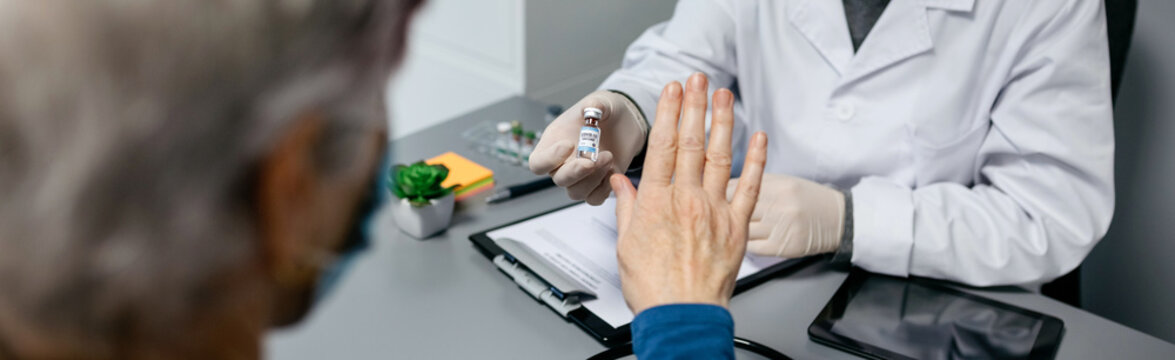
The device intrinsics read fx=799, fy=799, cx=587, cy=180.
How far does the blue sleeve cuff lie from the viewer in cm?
50

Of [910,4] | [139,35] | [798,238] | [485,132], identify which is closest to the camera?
[139,35]

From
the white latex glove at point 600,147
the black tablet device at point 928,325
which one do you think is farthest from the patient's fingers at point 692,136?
the black tablet device at point 928,325

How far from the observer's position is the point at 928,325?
75 cm

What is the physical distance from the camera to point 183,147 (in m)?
0.26

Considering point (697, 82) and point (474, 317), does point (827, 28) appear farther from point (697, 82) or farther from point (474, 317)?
point (474, 317)

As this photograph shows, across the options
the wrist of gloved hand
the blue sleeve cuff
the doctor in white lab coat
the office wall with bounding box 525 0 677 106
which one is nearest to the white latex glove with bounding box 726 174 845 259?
the doctor in white lab coat

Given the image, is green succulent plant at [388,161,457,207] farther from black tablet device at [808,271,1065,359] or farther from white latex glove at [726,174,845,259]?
black tablet device at [808,271,1065,359]

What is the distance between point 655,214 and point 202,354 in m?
0.34

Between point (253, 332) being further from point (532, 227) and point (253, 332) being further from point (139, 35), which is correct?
point (532, 227)

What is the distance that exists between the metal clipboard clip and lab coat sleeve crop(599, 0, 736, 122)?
33 cm

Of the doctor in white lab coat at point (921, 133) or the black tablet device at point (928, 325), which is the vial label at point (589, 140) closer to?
the doctor in white lab coat at point (921, 133)

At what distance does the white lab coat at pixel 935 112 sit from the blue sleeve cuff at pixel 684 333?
0.38 metres

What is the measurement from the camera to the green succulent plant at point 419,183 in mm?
858

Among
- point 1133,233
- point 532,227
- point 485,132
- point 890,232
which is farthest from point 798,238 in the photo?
point 1133,233
